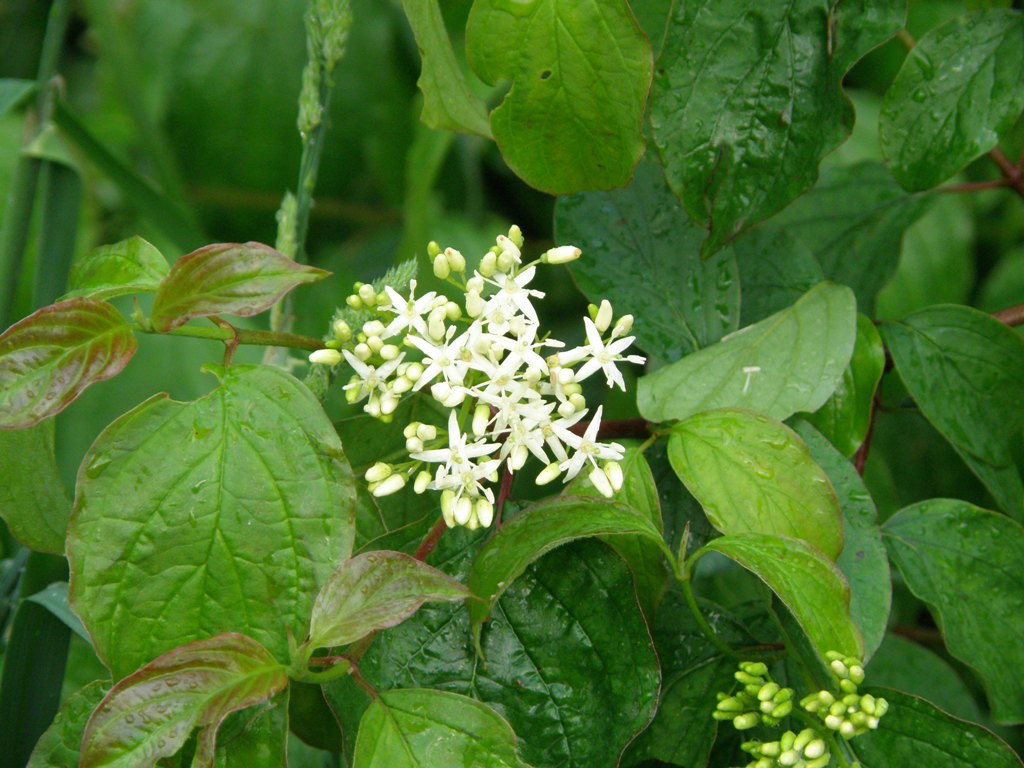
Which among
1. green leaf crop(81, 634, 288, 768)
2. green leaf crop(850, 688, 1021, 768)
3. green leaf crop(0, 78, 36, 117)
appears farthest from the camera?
green leaf crop(0, 78, 36, 117)

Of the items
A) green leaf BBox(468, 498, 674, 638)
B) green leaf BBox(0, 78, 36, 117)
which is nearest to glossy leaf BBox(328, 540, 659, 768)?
green leaf BBox(468, 498, 674, 638)

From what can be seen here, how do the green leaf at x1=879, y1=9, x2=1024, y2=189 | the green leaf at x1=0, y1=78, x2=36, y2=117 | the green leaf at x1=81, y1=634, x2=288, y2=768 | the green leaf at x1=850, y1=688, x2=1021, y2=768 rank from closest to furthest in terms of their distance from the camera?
the green leaf at x1=81, y1=634, x2=288, y2=768 < the green leaf at x1=850, y1=688, x2=1021, y2=768 < the green leaf at x1=879, y1=9, x2=1024, y2=189 < the green leaf at x1=0, y1=78, x2=36, y2=117

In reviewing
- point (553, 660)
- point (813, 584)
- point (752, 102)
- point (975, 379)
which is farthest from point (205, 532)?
point (975, 379)

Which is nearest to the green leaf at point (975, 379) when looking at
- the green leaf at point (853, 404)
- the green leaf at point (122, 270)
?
the green leaf at point (853, 404)

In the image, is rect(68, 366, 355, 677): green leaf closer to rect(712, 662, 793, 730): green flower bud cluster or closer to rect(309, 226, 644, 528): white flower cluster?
rect(309, 226, 644, 528): white flower cluster

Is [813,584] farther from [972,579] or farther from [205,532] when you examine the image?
[205,532]
